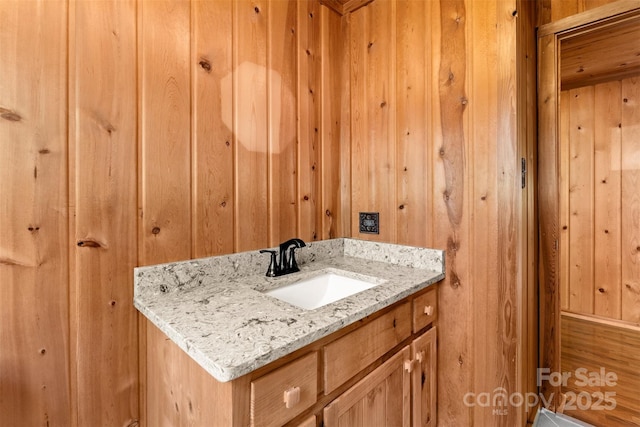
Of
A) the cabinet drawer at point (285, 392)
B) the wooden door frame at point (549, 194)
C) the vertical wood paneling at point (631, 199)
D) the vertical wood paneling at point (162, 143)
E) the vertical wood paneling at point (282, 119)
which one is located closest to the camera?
the cabinet drawer at point (285, 392)

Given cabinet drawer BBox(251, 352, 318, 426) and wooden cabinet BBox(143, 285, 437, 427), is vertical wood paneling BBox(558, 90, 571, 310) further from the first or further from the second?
cabinet drawer BBox(251, 352, 318, 426)

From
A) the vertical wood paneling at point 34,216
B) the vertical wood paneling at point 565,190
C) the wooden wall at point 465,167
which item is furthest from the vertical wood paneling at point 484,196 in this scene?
the vertical wood paneling at point 565,190

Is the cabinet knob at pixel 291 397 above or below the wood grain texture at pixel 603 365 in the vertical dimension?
above

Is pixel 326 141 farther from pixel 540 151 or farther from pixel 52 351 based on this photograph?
pixel 52 351

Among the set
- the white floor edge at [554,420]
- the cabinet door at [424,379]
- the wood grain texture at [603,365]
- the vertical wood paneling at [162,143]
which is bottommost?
the white floor edge at [554,420]

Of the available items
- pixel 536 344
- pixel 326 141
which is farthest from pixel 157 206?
pixel 536 344

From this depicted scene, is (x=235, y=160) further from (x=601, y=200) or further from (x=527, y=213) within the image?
(x=601, y=200)

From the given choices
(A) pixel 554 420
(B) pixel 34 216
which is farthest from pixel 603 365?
(B) pixel 34 216

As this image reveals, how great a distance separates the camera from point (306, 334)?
2.42 ft

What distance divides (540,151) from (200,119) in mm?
1801

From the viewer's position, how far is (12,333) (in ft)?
2.65

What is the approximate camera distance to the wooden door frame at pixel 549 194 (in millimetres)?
1544

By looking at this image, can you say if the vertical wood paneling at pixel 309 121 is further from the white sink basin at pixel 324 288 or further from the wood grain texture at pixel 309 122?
the white sink basin at pixel 324 288

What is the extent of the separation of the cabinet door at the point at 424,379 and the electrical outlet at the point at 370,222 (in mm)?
599
